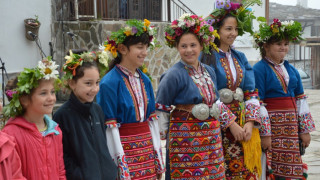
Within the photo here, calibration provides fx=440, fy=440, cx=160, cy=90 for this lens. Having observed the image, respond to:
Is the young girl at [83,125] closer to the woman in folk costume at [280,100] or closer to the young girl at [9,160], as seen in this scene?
the young girl at [9,160]

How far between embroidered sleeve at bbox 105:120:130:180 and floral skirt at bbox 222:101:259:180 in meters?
1.15

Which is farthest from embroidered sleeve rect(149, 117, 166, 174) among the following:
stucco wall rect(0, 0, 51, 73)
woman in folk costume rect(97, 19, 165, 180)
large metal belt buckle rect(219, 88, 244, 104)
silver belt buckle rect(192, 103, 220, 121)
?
stucco wall rect(0, 0, 51, 73)

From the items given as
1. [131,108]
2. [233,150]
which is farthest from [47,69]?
[233,150]

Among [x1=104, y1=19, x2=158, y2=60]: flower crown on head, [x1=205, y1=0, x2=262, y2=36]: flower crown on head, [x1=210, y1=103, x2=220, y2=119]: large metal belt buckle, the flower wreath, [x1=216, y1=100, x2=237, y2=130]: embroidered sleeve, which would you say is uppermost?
[x1=205, y1=0, x2=262, y2=36]: flower crown on head

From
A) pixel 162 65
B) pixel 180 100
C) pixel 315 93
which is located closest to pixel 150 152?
pixel 180 100

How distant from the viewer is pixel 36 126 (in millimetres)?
2664

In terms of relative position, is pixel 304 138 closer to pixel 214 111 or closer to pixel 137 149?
pixel 214 111

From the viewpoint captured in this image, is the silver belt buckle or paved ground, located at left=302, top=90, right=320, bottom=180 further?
paved ground, located at left=302, top=90, right=320, bottom=180

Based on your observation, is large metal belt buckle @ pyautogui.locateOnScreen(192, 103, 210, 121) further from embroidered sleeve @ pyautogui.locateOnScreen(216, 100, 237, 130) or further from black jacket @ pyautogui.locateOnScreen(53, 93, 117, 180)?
black jacket @ pyautogui.locateOnScreen(53, 93, 117, 180)

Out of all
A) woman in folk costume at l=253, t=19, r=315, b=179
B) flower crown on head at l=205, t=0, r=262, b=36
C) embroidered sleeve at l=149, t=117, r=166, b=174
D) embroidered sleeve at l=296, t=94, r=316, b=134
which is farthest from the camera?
embroidered sleeve at l=296, t=94, r=316, b=134

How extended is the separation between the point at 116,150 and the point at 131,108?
32 cm

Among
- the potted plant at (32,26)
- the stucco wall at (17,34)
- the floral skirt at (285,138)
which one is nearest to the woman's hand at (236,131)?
the floral skirt at (285,138)

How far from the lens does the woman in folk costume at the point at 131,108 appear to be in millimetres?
3076

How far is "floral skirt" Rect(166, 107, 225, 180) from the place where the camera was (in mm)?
3459
